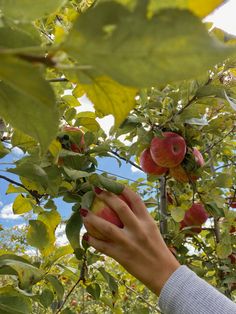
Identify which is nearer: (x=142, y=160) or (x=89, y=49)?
(x=89, y=49)

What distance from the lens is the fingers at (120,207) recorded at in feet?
3.03

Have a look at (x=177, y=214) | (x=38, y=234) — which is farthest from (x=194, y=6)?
(x=177, y=214)

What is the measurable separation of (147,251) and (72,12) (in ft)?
2.32

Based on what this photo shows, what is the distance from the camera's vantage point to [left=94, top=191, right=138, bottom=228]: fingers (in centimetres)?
92

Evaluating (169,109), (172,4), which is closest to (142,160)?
(169,109)

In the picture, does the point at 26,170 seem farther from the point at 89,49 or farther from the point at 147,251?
the point at 89,49

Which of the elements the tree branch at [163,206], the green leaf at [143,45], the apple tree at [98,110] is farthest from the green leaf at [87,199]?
the tree branch at [163,206]

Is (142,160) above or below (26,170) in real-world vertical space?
above

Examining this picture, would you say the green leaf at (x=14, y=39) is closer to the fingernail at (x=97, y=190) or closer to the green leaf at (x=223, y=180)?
the fingernail at (x=97, y=190)

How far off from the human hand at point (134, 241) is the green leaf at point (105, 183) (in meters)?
0.03

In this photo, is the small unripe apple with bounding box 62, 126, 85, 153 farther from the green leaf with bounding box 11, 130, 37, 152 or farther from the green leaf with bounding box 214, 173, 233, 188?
the green leaf with bounding box 214, 173, 233, 188

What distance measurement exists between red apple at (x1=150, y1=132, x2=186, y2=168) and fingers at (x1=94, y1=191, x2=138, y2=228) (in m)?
0.41

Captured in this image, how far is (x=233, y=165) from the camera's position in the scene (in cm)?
233

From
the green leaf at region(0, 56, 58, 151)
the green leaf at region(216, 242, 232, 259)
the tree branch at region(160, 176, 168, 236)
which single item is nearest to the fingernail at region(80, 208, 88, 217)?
the green leaf at region(0, 56, 58, 151)
